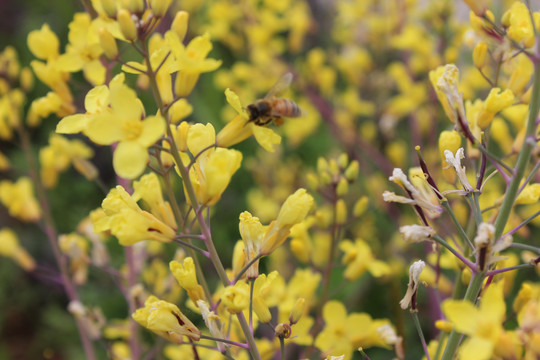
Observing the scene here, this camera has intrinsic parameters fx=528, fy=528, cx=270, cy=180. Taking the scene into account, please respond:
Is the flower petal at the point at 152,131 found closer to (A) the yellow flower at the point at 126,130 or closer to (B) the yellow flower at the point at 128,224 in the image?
(A) the yellow flower at the point at 126,130

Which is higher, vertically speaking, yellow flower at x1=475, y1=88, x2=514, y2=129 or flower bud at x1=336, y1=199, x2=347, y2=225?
yellow flower at x1=475, y1=88, x2=514, y2=129

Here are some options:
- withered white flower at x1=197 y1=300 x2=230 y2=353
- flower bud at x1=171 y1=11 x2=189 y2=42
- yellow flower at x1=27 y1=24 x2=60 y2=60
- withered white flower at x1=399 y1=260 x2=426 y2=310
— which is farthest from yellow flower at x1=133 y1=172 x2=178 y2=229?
yellow flower at x1=27 y1=24 x2=60 y2=60

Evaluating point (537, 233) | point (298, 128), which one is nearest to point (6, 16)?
point (298, 128)

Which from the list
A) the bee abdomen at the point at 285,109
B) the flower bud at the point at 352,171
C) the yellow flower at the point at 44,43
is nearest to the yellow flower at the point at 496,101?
the bee abdomen at the point at 285,109

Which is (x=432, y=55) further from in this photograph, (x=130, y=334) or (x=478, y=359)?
(x=478, y=359)

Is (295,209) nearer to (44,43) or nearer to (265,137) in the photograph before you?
(265,137)

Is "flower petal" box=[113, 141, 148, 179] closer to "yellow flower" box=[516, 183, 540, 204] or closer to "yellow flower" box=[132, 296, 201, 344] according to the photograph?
"yellow flower" box=[132, 296, 201, 344]
